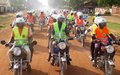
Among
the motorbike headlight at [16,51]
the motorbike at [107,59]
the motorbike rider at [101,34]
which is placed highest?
the motorbike rider at [101,34]

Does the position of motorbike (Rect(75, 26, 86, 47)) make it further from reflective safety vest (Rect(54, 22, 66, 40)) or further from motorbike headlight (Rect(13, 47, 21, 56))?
motorbike headlight (Rect(13, 47, 21, 56))

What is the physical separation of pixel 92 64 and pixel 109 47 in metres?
2.31

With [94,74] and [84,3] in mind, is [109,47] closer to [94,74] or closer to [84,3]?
[94,74]

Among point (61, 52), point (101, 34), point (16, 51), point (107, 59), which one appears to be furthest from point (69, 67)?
point (16, 51)

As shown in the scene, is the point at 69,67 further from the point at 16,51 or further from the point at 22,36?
the point at 16,51

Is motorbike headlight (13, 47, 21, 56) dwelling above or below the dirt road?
above

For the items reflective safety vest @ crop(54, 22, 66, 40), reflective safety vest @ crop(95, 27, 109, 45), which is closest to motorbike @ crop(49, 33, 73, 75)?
reflective safety vest @ crop(54, 22, 66, 40)

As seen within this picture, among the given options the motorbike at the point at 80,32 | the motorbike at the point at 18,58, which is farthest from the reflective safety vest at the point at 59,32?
the motorbike at the point at 80,32

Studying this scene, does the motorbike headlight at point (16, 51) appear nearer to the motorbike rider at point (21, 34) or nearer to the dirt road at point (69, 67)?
the motorbike rider at point (21, 34)

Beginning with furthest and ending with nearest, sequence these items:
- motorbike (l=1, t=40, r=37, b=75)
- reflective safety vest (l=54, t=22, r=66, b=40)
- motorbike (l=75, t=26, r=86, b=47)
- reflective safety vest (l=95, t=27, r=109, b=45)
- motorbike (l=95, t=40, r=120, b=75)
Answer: motorbike (l=75, t=26, r=86, b=47), reflective safety vest (l=54, t=22, r=66, b=40), reflective safety vest (l=95, t=27, r=109, b=45), motorbike (l=95, t=40, r=120, b=75), motorbike (l=1, t=40, r=37, b=75)

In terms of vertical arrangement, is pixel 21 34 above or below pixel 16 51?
above

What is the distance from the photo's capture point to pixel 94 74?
10727 mm

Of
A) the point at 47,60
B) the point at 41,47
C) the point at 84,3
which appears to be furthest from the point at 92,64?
the point at 84,3

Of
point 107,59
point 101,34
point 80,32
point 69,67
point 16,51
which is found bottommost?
point 69,67
